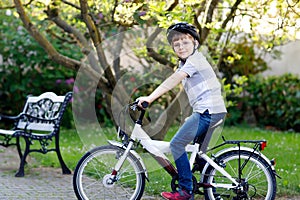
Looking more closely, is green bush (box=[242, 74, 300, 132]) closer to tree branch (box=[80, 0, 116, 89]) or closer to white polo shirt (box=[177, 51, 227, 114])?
tree branch (box=[80, 0, 116, 89])

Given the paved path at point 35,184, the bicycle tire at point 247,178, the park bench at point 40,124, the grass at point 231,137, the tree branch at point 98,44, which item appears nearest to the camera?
the bicycle tire at point 247,178

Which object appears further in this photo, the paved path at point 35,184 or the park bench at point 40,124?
the park bench at point 40,124

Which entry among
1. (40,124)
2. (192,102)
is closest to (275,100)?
(40,124)

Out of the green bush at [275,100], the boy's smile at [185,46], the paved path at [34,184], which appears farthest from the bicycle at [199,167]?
the green bush at [275,100]

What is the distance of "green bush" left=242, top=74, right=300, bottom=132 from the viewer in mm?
13430

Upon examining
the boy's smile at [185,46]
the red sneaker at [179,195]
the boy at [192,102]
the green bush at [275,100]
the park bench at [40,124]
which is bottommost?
the green bush at [275,100]

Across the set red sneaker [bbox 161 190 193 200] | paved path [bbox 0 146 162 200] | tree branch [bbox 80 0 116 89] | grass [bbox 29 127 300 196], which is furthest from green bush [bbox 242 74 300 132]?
red sneaker [bbox 161 190 193 200]

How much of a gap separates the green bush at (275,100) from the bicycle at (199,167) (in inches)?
311

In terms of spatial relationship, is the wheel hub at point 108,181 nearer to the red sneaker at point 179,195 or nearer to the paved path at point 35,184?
the red sneaker at point 179,195

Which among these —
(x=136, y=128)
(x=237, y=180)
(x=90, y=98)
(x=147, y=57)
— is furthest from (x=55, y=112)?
(x=237, y=180)

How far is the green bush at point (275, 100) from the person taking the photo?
13.4m

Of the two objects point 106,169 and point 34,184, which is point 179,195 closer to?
point 106,169

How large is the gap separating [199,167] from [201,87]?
79 cm

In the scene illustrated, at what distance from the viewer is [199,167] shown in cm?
572
